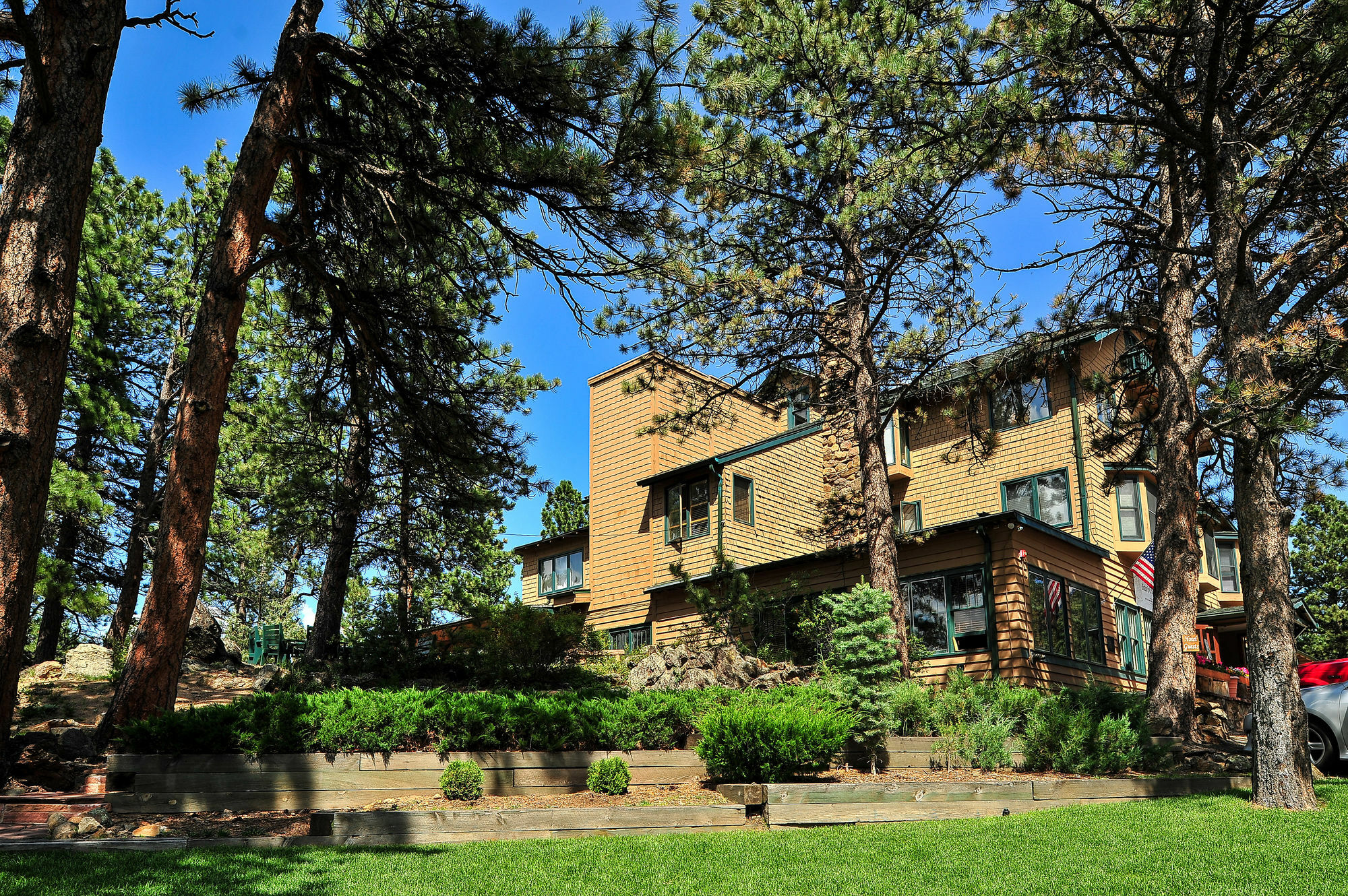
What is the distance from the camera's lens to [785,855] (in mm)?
6691

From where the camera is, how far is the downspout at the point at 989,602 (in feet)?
54.5

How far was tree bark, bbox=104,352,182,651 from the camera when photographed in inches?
755

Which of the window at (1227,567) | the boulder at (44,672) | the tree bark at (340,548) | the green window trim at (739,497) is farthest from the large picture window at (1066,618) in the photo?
the boulder at (44,672)

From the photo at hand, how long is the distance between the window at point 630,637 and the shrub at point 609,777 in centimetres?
1366

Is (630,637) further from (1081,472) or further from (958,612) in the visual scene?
(1081,472)

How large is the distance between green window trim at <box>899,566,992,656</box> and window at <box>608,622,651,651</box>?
804 cm

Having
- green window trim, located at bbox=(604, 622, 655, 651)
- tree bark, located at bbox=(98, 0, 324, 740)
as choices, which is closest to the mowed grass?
tree bark, located at bbox=(98, 0, 324, 740)

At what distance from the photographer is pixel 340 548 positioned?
16.7m

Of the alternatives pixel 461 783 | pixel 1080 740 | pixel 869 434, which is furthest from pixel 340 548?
pixel 1080 740

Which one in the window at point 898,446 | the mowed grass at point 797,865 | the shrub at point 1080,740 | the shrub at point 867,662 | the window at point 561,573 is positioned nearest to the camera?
the mowed grass at point 797,865

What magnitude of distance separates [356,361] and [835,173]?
8088mm

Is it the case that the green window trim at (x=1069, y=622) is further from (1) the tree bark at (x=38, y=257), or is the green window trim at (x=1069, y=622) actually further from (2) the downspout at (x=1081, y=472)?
(1) the tree bark at (x=38, y=257)

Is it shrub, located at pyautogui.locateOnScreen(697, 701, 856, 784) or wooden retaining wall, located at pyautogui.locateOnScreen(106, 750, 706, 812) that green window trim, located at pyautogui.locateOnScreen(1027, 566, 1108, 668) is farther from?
wooden retaining wall, located at pyautogui.locateOnScreen(106, 750, 706, 812)

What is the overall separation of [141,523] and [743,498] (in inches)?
560
